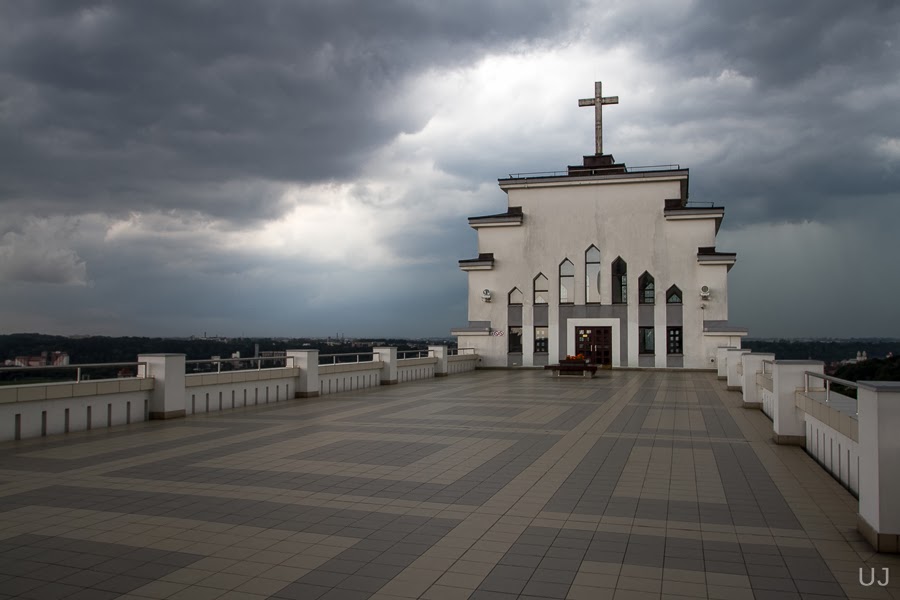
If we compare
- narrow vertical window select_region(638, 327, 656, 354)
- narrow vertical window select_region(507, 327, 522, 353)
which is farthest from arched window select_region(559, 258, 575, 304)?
narrow vertical window select_region(638, 327, 656, 354)

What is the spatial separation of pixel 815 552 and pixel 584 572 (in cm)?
221

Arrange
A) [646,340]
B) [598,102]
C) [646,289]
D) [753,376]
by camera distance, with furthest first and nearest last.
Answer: [598,102] < [646,289] < [646,340] < [753,376]

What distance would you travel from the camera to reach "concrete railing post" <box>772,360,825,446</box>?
444 inches

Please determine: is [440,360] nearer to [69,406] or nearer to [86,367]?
[86,367]

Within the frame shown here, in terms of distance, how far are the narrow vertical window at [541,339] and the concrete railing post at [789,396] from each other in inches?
1088

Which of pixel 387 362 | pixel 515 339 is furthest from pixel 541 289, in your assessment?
pixel 387 362

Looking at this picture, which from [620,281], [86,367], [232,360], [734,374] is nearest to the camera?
[86,367]

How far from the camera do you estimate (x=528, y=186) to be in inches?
1606

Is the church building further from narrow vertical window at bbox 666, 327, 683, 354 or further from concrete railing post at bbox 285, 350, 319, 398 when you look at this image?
concrete railing post at bbox 285, 350, 319, 398

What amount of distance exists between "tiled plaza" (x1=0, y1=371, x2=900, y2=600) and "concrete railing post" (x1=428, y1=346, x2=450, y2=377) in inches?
688

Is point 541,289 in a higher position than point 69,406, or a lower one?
higher

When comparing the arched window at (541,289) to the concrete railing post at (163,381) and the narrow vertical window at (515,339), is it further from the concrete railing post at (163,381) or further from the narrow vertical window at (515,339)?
the concrete railing post at (163,381)

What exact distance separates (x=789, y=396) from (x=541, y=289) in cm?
2858

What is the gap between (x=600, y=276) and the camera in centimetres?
3897
